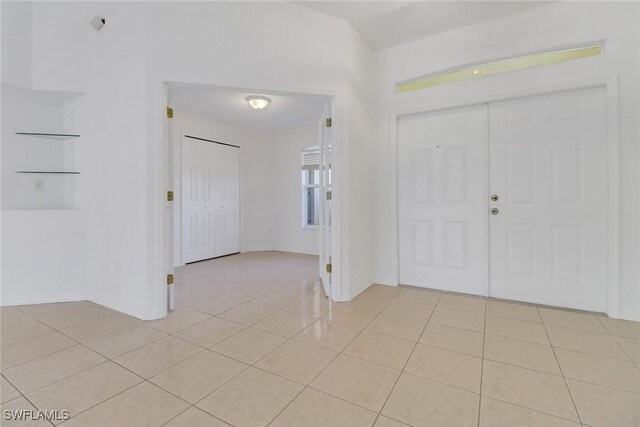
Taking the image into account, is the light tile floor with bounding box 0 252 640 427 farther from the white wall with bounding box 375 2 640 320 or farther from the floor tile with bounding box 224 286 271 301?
the white wall with bounding box 375 2 640 320

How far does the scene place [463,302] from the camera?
2.74 m

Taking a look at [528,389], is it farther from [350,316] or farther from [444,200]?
[444,200]

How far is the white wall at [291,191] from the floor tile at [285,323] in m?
3.07

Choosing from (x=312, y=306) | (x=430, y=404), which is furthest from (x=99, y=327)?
(x=430, y=404)

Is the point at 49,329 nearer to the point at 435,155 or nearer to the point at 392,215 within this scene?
the point at 392,215

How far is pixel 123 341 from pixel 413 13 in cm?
374

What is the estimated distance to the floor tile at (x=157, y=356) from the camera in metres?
1.66

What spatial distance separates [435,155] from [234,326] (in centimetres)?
268

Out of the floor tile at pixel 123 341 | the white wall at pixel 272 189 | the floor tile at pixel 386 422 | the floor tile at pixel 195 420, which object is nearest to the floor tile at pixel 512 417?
the floor tile at pixel 386 422

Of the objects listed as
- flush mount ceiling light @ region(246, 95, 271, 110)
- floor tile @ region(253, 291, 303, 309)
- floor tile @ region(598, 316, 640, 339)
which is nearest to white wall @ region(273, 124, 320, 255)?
flush mount ceiling light @ region(246, 95, 271, 110)

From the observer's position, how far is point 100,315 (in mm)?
2451

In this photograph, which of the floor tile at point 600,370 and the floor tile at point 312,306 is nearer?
the floor tile at point 600,370

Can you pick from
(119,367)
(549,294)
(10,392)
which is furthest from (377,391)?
(549,294)

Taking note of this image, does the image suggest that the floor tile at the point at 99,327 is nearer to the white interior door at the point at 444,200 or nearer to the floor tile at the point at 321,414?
the floor tile at the point at 321,414
